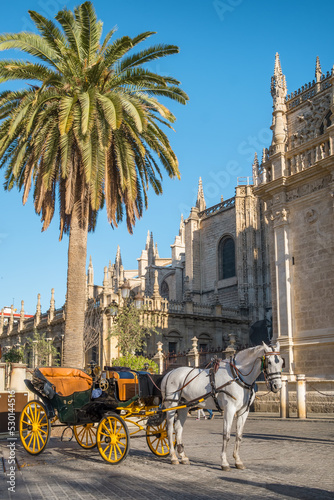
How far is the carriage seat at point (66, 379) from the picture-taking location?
30.9ft

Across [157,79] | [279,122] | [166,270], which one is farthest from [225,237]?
[157,79]

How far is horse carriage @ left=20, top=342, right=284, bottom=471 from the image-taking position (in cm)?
729

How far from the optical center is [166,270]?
52250 millimetres

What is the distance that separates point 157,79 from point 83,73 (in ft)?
6.63

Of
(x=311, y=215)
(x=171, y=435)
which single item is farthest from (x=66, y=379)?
(x=311, y=215)

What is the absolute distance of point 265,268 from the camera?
39.6m

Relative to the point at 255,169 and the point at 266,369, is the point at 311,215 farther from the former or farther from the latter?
the point at 255,169

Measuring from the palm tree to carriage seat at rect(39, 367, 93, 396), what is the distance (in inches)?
133

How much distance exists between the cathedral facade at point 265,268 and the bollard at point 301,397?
8.96 ft

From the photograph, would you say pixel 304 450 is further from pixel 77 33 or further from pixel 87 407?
pixel 77 33

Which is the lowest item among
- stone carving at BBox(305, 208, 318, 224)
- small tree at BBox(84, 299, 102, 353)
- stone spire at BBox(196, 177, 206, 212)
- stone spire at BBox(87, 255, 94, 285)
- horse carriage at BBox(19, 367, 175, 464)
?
horse carriage at BBox(19, 367, 175, 464)

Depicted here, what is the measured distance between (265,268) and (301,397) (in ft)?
81.8

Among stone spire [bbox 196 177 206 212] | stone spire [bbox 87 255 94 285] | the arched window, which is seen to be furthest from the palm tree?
stone spire [bbox 196 177 206 212]

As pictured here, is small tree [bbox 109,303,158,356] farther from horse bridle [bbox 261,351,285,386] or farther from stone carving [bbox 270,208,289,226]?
horse bridle [bbox 261,351,285,386]
